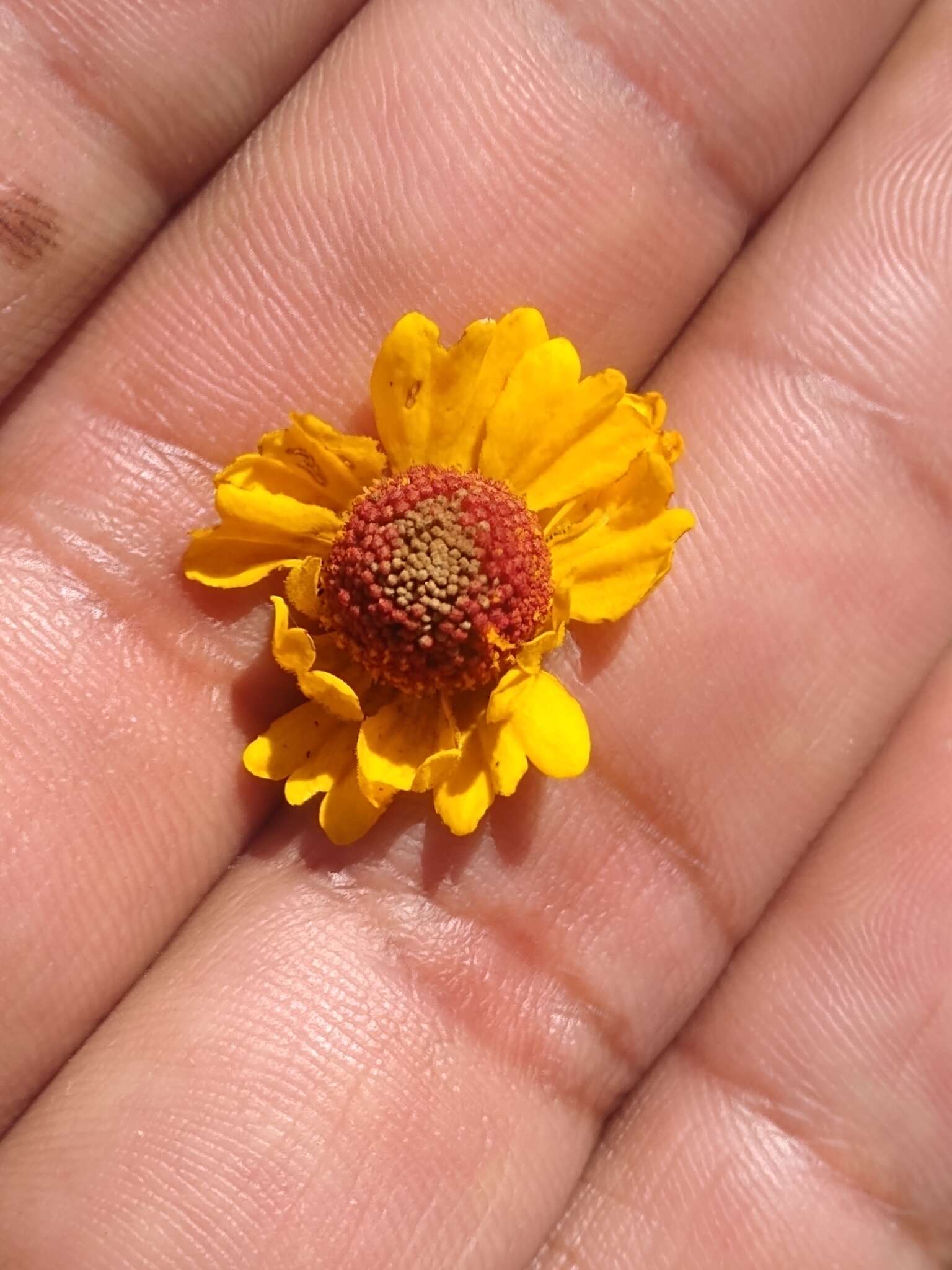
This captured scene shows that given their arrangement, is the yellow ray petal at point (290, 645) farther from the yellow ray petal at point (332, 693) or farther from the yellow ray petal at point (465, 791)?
the yellow ray petal at point (465, 791)

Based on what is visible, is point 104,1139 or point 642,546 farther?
point 104,1139

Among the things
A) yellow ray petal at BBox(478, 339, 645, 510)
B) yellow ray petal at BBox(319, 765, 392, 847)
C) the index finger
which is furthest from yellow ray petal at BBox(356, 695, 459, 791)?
the index finger

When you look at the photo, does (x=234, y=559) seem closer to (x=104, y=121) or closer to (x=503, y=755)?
(x=503, y=755)

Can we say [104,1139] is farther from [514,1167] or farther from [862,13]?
[862,13]

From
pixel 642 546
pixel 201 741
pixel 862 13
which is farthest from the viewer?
pixel 862 13

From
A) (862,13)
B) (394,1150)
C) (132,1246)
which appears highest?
(862,13)

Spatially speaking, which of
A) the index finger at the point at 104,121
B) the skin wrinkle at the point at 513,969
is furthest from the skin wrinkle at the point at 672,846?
the index finger at the point at 104,121

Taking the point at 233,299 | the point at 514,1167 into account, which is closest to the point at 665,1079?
the point at 514,1167
